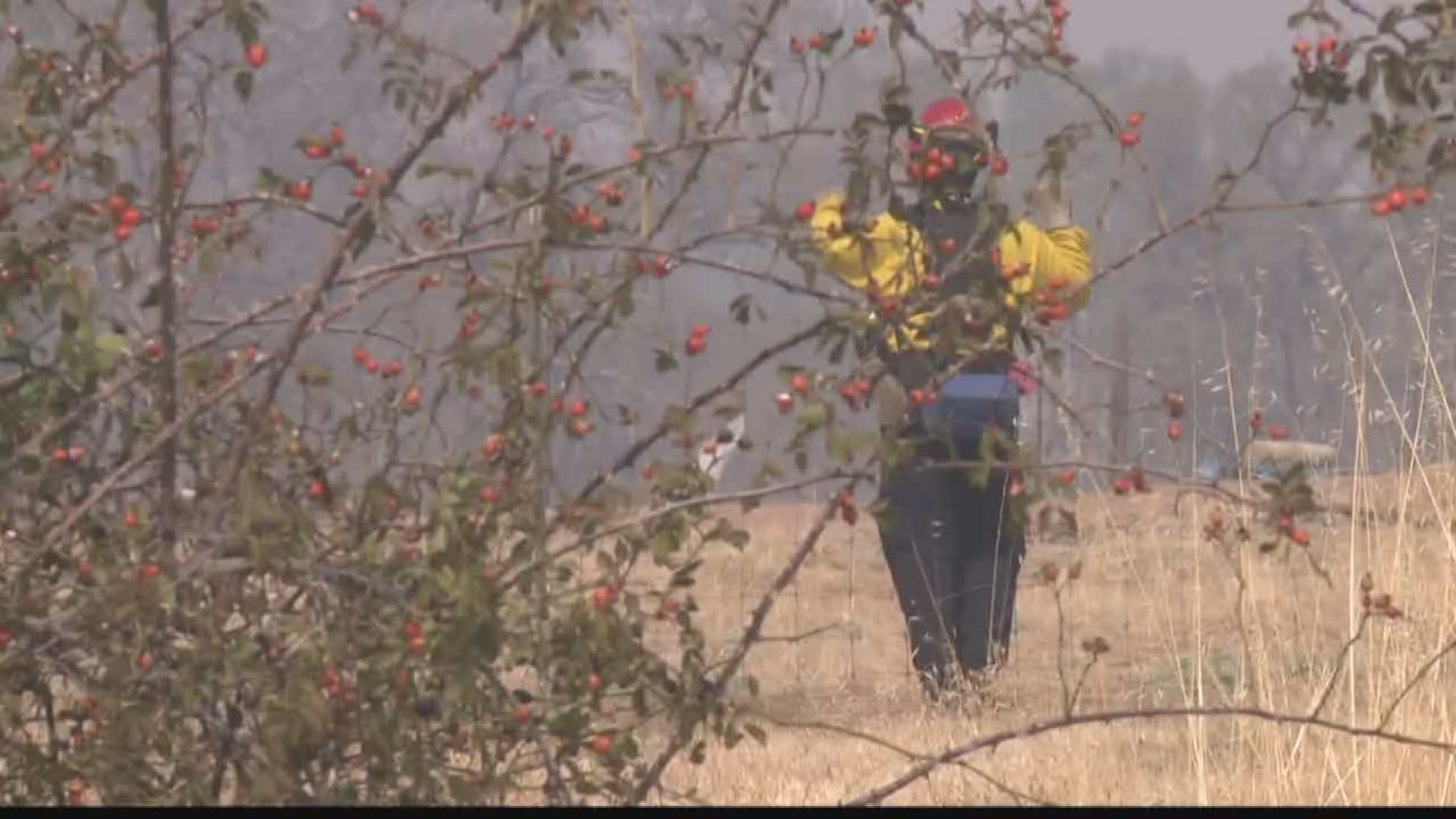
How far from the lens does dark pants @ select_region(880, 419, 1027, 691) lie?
773 cm

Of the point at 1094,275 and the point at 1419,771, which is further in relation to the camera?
the point at 1419,771

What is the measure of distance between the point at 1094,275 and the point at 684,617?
86 centimetres

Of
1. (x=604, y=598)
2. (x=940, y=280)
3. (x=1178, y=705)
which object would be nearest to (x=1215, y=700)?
(x=1178, y=705)

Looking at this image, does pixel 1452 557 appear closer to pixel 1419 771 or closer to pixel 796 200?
pixel 1419 771

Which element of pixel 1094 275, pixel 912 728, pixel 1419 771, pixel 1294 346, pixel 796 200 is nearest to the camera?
pixel 1094 275

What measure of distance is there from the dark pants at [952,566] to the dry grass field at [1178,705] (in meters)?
0.17

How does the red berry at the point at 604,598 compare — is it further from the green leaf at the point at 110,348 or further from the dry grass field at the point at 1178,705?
the green leaf at the point at 110,348

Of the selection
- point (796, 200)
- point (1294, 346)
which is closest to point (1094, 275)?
point (796, 200)

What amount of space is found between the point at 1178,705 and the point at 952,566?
3.43 feet

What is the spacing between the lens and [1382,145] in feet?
11.9

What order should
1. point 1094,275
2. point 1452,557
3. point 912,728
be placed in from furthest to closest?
point 912,728, point 1452,557, point 1094,275

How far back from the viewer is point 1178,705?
7027 millimetres

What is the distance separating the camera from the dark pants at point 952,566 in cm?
773

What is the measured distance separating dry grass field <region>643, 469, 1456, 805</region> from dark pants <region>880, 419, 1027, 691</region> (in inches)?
6.8
